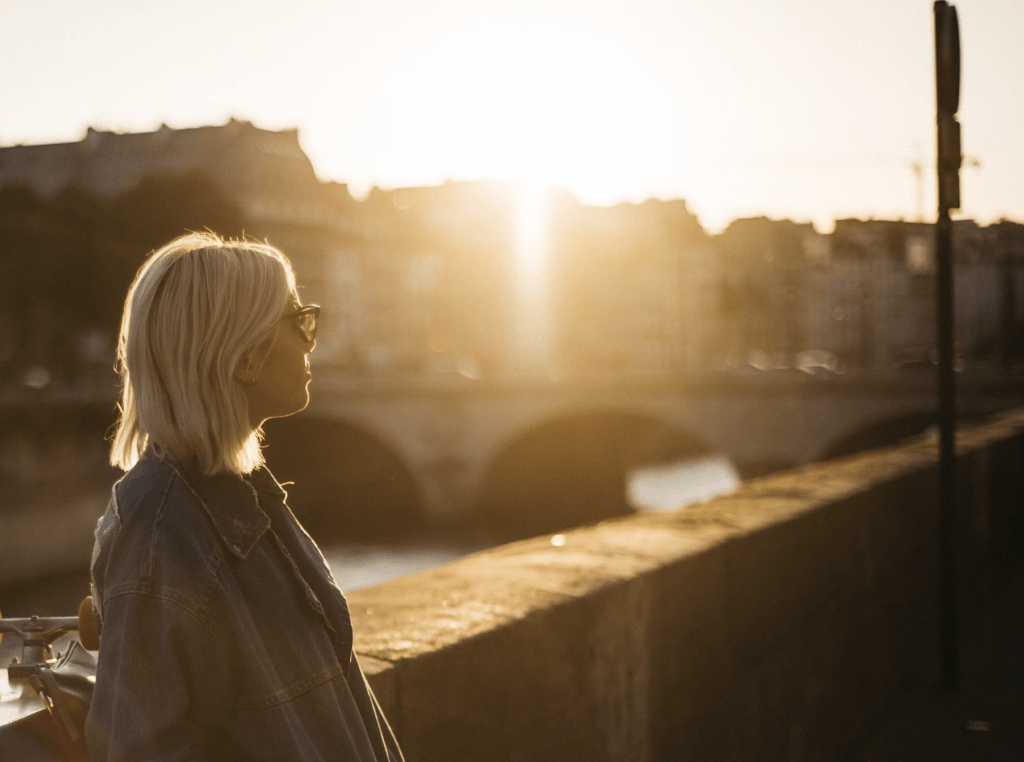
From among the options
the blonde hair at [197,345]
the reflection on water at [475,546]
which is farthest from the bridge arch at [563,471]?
the blonde hair at [197,345]

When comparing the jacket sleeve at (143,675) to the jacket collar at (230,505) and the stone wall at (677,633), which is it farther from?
the stone wall at (677,633)

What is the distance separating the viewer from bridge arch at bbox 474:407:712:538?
34.7m

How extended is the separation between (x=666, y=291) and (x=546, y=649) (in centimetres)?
6823

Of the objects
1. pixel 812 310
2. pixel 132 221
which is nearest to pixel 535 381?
pixel 132 221

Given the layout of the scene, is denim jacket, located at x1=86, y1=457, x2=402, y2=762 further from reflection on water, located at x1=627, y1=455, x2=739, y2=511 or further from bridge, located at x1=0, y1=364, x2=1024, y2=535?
reflection on water, located at x1=627, y1=455, x2=739, y2=511

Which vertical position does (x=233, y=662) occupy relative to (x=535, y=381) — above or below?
above

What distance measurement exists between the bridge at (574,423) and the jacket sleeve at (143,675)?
30.9 metres

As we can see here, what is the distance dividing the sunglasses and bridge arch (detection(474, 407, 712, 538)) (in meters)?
30.2

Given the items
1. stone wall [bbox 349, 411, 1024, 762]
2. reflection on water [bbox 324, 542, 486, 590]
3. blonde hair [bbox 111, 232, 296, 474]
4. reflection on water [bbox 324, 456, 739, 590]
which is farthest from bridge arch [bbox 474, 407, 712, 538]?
blonde hair [bbox 111, 232, 296, 474]

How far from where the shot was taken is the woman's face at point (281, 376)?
51.8 inches

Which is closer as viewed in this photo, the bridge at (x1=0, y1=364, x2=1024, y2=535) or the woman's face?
the woman's face

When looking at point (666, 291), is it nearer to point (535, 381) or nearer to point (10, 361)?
point (535, 381)

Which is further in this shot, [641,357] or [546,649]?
[641,357]

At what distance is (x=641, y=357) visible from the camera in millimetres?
68312
